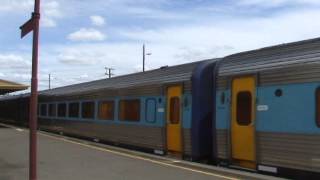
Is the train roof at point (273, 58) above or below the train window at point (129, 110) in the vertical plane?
above

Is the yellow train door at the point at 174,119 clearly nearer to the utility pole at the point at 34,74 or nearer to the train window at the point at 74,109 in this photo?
the utility pole at the point at 34,74

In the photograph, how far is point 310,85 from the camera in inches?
451

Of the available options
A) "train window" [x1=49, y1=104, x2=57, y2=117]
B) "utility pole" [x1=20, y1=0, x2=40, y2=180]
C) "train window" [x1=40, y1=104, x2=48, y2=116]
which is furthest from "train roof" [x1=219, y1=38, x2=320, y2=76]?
"train window" [x1=40, y1=104, x2=48, y2=116]

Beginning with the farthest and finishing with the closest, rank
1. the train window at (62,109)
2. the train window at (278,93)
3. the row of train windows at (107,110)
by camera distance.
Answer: the train window at (62,109)
the row of train windows at (107,110)
the train window at (278,93)

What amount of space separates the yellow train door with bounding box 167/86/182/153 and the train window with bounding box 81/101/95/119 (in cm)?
926

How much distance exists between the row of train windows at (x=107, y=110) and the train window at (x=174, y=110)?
1.24 meters

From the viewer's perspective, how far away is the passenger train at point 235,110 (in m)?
11.6

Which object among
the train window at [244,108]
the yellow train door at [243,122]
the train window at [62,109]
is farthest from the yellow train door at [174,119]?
the train window at [62,109]

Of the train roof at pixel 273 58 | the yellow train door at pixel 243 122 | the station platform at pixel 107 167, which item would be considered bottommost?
the station platform at pixel 107 167

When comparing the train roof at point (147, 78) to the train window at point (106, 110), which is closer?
the train roof at point (147, 78)

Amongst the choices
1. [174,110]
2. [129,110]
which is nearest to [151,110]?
[174,110]

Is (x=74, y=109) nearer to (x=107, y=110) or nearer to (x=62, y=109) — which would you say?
(x=62, y=109)

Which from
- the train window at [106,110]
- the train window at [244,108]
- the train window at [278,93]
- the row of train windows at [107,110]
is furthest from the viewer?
the train window at [106,110]

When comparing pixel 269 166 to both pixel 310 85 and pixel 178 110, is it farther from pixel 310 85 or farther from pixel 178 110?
pixel 178 110
